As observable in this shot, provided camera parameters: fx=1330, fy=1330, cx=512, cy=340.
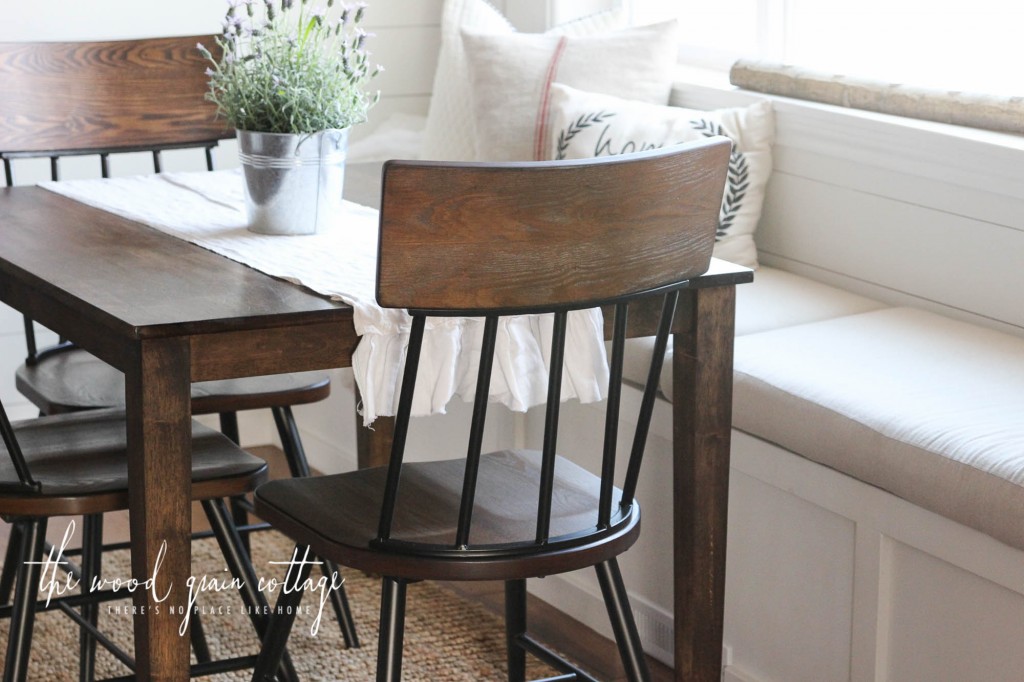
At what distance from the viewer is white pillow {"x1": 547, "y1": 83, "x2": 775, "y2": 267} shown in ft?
8.54

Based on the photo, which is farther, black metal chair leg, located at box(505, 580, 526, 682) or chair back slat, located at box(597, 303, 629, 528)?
black metal chair leg, located at box(505, 580, 526, 682)

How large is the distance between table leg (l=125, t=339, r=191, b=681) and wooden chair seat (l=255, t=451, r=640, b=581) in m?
0.17

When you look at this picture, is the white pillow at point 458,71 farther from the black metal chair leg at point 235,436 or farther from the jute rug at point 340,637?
the jute rug at point 340,637

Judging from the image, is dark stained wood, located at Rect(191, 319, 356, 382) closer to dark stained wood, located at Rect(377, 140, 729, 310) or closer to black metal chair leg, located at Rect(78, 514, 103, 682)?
dark stained wood, located at Rect(377, 140, 729, 310)

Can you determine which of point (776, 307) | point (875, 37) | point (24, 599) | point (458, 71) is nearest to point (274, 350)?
point (24, 599)

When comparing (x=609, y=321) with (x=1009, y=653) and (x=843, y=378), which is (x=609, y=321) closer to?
(x=843, y=378)

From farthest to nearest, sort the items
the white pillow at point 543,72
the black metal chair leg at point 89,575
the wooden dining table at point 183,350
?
1. the white pillow at point 543,72
2. the black metal chair leg at point 89,575
3. the wooden dining table at point 183,350

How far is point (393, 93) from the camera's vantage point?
374 cm

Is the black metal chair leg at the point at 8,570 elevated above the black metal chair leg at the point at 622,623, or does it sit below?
below

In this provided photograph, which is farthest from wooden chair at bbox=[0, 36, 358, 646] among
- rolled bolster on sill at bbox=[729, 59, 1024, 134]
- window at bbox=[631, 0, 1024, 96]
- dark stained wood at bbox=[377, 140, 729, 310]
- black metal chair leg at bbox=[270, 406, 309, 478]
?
window at bbox=[631, 0, 1024, 96]

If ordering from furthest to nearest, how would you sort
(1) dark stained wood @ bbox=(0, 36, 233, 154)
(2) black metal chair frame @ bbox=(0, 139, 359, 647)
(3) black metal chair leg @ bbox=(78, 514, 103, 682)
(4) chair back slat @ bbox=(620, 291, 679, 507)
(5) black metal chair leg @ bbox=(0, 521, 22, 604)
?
(1) dark stained wood @ bbox=(0, 36, 233, 154) → (2) black metal chair frame @ bbox=(0, 139, 359, 647) → (5) black metal chair leg @ bbox=(0, 521, 22, 604) → (3) black metal chair leg @ bbox=(78, 514, 103, 682) → (4) chair back slat @ bbox=(620, 291, 679, 507)

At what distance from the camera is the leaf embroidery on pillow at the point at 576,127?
8.83 ft

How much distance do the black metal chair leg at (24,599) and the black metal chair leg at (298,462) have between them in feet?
1.96

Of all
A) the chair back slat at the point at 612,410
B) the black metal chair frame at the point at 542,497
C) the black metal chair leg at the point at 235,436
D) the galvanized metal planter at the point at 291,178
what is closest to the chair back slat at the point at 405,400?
the black metal chair frame at the point at 542,497
